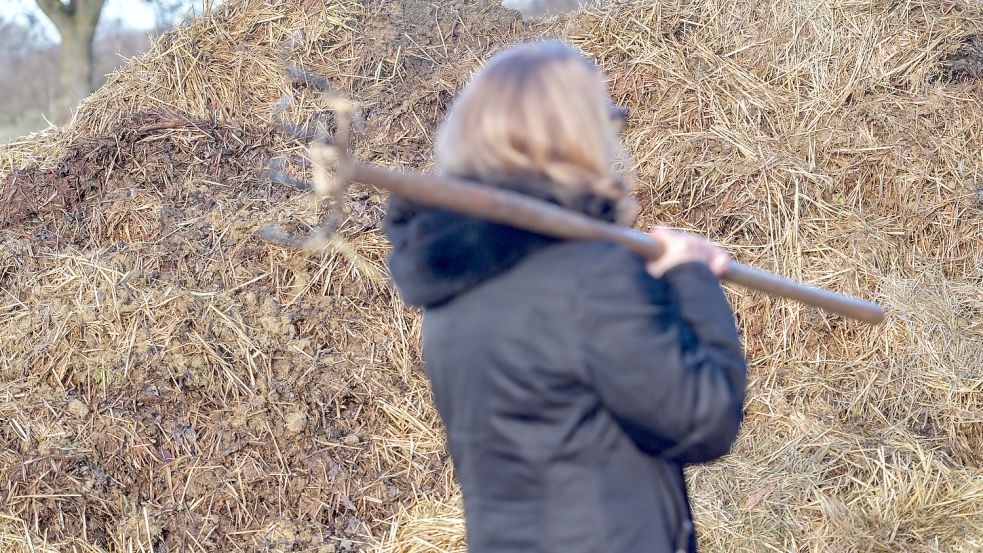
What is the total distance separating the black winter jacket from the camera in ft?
4.58

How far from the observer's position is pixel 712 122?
190 inches

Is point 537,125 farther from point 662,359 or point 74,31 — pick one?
point 74,31

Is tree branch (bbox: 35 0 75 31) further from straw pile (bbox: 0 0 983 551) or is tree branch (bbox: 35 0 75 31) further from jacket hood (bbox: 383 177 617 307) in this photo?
jacket hood (bbox: 383 177 617 307)

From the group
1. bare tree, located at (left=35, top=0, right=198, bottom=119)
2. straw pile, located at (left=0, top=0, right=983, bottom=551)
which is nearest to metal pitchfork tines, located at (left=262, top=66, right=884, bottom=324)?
straw pile, located at (left=0, top=0, right=983, bottom=551)

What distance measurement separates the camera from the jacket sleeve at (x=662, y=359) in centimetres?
138

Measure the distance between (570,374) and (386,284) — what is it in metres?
2.97

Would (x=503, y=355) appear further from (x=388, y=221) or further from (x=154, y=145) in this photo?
(x=154, y=145)

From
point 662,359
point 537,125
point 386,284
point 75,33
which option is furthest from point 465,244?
point 75,33

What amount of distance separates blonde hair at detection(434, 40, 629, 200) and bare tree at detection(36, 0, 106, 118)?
1147cm

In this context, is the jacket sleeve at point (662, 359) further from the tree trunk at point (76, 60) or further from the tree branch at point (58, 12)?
the tree branch at point (58, 12)

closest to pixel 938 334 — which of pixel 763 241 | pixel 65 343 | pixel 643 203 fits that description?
pixel 763 241

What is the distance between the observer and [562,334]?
1.41m

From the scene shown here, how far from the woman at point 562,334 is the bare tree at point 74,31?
11489mm

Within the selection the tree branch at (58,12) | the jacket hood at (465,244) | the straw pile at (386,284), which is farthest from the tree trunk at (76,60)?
the jacket hood at (465,244)
